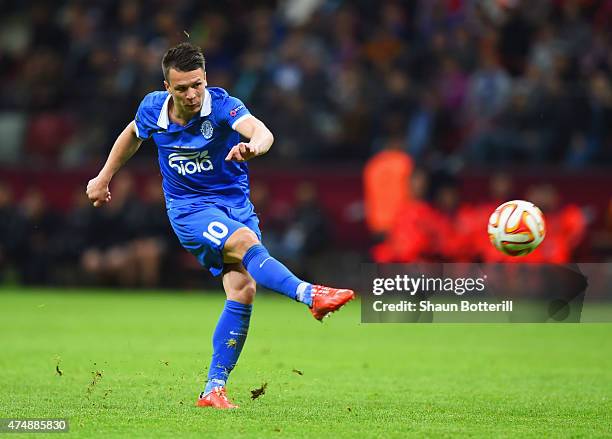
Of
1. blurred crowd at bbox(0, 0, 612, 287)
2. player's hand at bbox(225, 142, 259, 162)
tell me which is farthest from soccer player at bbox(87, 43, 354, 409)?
blurred crowd at bbox(0, 0, 612, 287)

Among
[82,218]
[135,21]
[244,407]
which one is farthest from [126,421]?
[135,21]

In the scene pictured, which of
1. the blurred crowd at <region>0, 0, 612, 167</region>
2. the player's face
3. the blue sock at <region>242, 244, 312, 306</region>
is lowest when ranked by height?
the blue sock at <region>242, 244, 312, 306</region>

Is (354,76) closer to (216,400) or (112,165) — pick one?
(112,165)

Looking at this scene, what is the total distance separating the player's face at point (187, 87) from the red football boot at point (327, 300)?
140 centimetres

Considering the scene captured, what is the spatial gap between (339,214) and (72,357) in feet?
27.0

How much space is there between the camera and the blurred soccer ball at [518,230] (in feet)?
25.2

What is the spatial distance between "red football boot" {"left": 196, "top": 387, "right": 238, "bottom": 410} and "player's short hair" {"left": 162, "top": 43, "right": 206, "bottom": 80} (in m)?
1.91

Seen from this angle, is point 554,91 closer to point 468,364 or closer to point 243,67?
point 243,67

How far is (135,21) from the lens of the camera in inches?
766

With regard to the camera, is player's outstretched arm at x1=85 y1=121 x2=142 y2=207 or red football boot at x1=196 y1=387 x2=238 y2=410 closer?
red football boot at x1=196 y1=387 x2=238 y2=410

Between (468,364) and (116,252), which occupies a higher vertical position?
(116,252)

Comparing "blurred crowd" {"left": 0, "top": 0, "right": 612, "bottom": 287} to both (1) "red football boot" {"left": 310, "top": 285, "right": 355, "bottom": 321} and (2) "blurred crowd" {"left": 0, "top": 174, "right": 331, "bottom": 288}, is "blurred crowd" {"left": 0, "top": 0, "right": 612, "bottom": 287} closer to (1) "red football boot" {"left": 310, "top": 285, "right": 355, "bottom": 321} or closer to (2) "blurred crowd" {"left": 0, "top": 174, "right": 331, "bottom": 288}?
(2) "blurred crowd" {"left": 0, "top": 174, "right": 331, "bottom": 288}

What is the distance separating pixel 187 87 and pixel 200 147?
0.40 m

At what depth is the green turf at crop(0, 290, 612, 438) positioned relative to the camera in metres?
5.98
